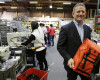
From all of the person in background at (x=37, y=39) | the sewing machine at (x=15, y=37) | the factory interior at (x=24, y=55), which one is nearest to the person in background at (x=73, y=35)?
the factory interior at (x=24, y=55)

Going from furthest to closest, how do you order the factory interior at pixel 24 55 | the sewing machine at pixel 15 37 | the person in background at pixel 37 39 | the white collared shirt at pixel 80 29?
the sewing machine at pixel 15 37 < the person in background at pixel 37 39 < the factory interior at pixel 24 55 < the white collared shirt at pixel 80 29

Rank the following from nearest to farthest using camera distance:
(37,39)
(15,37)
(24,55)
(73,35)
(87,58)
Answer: (87,58)
(73,35)
(37,39)
(15,37)
(24,55)

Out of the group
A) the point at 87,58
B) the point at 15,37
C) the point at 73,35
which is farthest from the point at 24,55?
the point at 87,58

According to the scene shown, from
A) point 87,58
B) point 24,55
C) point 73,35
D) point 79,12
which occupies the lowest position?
point 24,55

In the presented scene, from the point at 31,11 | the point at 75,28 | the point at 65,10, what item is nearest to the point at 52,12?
the point at 65,10

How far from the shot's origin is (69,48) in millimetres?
1368

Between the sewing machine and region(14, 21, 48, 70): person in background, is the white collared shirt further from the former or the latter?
the sewing machine

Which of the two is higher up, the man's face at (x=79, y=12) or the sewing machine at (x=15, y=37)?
the man's face at (x=79, y=12)

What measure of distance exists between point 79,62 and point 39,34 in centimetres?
146

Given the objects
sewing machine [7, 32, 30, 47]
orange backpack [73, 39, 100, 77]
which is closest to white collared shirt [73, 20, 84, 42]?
orange backpack [73, 39, 100, 77]

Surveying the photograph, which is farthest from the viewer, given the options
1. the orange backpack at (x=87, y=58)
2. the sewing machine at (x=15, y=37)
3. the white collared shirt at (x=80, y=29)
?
the sewing machine at (x=15, y=37)

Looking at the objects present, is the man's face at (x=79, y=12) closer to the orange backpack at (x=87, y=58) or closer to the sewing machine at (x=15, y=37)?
the orange backpack at (x=87, y=58)

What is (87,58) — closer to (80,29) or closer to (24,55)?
(80,29)

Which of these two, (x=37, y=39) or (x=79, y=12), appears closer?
(x=79, y=12)
